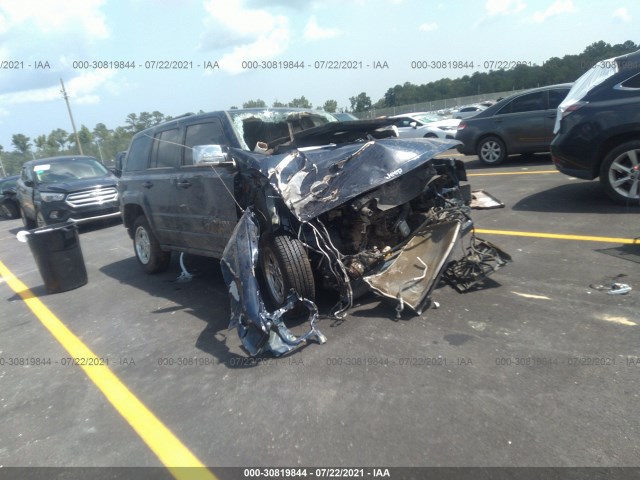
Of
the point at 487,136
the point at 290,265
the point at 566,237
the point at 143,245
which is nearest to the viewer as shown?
the point at 290,265

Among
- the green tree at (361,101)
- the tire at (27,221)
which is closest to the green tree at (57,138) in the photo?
the green tree at (361,101)

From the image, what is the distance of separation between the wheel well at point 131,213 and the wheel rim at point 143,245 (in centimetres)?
24

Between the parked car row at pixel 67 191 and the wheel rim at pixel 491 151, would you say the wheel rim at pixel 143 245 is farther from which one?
the wheel rim at pixel 491 151

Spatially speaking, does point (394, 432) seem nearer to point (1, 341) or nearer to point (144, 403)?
point (144, 403)

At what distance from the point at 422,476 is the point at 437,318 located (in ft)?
5.90

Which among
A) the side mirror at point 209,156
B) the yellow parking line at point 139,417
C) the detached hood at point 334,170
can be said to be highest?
the side mirror at point 209,156

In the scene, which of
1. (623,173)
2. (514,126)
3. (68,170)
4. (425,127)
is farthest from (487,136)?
(68,170)

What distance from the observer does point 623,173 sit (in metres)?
6.19

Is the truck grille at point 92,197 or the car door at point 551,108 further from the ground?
the car door at point 551,108

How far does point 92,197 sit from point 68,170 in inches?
59.9

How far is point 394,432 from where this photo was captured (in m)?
2.67

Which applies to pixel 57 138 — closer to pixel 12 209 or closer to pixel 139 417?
pixel 12 209

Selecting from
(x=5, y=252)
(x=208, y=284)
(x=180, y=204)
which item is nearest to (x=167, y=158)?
(x=180, y=204)

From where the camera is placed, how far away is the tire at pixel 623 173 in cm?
602
